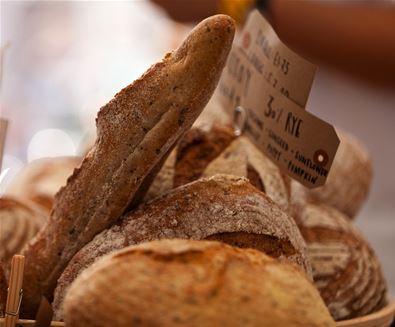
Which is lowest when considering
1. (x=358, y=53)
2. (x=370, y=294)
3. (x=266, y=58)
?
(x=370, y=294)

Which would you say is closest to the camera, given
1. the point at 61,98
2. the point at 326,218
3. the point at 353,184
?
the point at 326,218

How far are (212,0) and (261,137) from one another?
5.35 feet

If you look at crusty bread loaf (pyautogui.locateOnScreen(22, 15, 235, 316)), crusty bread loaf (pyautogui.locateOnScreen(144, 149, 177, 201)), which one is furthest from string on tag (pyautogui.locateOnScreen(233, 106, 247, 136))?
crusty bread loaf (pyautogui.locateOnScreen(22, 15, 235, 316))

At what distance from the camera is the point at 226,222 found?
3.40 feet

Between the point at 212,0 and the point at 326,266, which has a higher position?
the point at 212,0

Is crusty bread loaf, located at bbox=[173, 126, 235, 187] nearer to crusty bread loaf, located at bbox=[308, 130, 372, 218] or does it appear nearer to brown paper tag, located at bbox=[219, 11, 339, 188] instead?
brown paper tag, located at bbox=[219, 11, 339, 188]

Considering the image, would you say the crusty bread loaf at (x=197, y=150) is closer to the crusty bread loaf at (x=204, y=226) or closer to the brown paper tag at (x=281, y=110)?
the brown paper tag at (x=281, y=110)

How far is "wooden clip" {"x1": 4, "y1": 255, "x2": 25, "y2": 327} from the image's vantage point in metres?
0.92

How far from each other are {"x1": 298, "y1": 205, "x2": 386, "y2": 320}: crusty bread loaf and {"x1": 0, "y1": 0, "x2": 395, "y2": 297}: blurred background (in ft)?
2.29

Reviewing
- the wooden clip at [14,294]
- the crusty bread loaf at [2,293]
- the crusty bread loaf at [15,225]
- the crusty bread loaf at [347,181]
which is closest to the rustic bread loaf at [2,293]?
the crusty bread loaf at [2,293]

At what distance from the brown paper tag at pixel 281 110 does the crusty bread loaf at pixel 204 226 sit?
16 cm

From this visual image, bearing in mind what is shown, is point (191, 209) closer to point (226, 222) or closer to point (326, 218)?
point (226, 222)

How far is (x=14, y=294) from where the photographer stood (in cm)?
94

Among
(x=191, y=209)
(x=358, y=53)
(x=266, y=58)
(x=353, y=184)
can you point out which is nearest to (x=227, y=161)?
(x=266, y=58)
